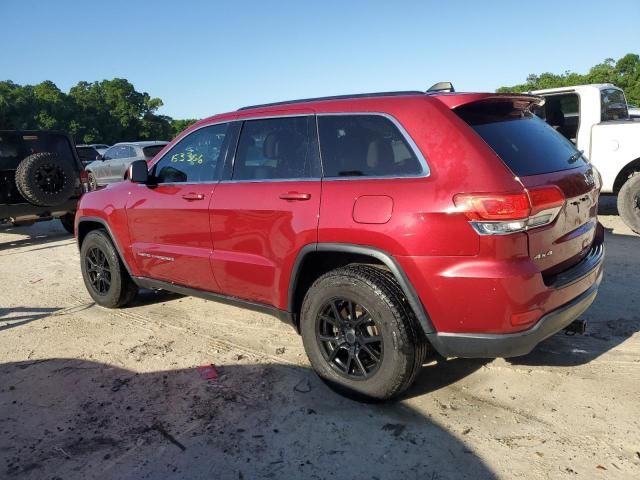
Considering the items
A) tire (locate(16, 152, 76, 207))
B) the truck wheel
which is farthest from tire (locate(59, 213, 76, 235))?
the truck wheel

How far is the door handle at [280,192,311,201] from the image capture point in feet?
10.5

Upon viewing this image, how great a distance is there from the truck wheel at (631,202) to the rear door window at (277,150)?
568 centimetres

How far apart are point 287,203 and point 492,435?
177 centimetres

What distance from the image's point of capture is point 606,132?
291 inches

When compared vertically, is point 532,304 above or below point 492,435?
above

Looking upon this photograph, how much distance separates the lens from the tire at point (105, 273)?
4883 mm

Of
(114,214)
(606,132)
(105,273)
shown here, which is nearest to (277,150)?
(114,214)

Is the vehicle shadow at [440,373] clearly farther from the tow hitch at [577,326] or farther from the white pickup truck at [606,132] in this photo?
the white pickup truck at [606,132]

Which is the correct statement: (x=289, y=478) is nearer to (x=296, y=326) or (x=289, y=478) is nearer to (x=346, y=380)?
(x=346, y=380)

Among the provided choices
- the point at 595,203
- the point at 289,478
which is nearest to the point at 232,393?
the point at 289,478

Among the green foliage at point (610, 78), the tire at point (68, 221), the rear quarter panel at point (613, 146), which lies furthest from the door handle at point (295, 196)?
the green foliage at point (610, 78)

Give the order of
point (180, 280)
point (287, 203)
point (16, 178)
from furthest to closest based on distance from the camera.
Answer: point (16, 178)
point (180, 280)
point (287, 203)

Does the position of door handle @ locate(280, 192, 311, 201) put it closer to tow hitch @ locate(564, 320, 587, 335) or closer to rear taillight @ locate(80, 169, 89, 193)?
tow hitch @ locate(564, 320, 587, 335)

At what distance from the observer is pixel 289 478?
2484 mm
